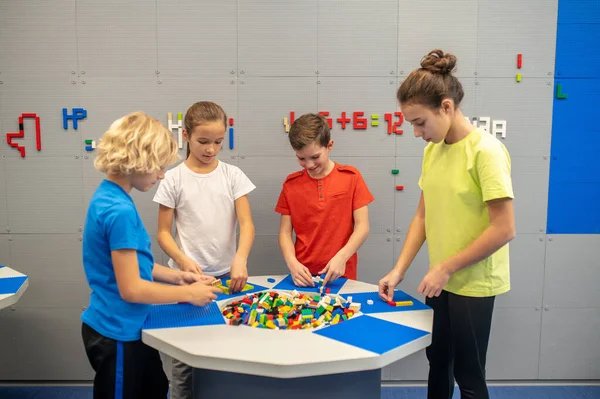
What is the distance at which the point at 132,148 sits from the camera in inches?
54.5

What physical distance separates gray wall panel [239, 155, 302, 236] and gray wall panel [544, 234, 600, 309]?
1.69 m

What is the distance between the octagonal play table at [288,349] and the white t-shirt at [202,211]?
470 mm

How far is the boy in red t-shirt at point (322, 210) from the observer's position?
215 centimetres

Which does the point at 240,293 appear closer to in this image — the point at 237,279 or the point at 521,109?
the point at 237,279

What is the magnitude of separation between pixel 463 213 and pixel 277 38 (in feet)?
5.26

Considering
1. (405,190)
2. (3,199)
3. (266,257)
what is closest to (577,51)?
(405,190)

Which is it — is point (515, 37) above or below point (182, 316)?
above

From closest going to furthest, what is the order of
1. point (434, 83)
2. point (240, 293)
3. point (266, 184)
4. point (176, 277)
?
1. point (434, 83)
2. point (176, 277)
3. point (240, 293)
4. point (266, 184)

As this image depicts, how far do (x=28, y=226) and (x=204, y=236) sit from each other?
4.43ft

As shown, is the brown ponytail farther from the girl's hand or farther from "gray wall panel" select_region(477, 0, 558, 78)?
"gray wall panel" select_region(477, 0, 558, 78)

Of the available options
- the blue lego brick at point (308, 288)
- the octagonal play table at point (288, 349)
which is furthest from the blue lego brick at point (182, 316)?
the blue lego brick at point (308, 288)

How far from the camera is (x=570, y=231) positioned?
9.05 feet

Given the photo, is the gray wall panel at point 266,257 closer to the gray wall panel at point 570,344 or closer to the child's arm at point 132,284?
the child's arm at point 132,284

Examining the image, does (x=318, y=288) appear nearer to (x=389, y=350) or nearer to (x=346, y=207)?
(x=346, y=207)
